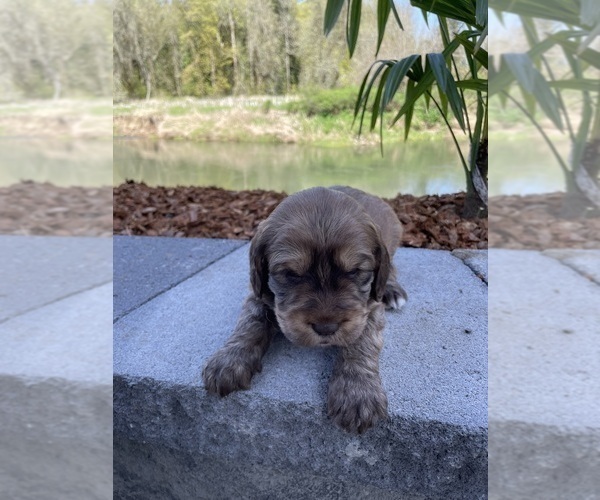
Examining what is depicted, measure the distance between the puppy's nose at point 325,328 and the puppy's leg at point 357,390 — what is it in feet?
0.59

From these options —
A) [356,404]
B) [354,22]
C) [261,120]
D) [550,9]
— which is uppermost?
[354,22]

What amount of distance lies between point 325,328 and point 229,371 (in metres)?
0.40

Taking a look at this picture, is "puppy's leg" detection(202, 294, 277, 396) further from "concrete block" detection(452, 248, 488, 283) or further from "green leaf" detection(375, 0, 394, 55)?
"green leaf" detection(375, 0, 394, 55)

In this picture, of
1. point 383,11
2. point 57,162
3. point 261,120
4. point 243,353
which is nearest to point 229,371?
point 243,353

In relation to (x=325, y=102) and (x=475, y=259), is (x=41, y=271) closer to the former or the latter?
(x=475, y=259)

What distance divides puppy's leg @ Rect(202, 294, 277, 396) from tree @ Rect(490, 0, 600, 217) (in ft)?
4.73

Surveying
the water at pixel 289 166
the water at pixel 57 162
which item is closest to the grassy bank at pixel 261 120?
the water at pixel 289 166

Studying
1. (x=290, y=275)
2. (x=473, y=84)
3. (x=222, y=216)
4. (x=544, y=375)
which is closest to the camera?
(x=544, y=375)

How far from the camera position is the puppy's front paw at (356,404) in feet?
5.42

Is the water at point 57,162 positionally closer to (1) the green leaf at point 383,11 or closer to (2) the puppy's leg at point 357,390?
(2) the puppy's leg at point 357,390

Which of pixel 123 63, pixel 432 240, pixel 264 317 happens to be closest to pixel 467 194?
pixel 432 240

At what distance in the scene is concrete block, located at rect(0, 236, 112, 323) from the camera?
1.44 metres

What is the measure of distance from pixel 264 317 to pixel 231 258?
1.57 meters

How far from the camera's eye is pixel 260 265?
2066 mm
